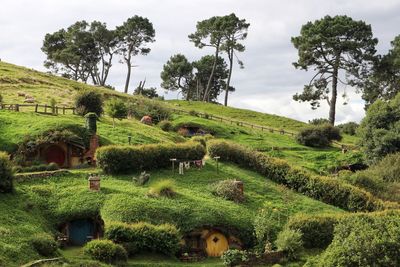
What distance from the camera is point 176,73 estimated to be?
113000mm

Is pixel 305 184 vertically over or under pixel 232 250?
over

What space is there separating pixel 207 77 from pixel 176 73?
7183 mm

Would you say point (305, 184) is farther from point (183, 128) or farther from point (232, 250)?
point (183, 128)

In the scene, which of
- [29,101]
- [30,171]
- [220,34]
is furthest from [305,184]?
[220,34]

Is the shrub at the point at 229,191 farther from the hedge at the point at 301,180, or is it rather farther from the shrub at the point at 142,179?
the hedge at the point at 301,180

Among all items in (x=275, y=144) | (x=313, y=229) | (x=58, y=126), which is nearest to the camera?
(x=313, y=229)

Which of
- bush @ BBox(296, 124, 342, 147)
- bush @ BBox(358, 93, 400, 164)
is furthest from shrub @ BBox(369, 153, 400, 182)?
bush @ BBox(296, 124, 342, 147)

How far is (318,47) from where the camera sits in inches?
3056

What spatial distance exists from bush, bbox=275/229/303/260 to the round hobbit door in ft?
64.7

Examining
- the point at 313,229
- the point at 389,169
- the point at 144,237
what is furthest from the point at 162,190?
the point at 389,169

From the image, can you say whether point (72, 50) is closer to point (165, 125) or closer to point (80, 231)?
point (165, 125)

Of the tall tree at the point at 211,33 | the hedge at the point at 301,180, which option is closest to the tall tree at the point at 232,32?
the tall tree at the point at 211,33

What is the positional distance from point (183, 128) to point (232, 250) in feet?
127

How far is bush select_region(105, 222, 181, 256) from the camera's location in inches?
1112
